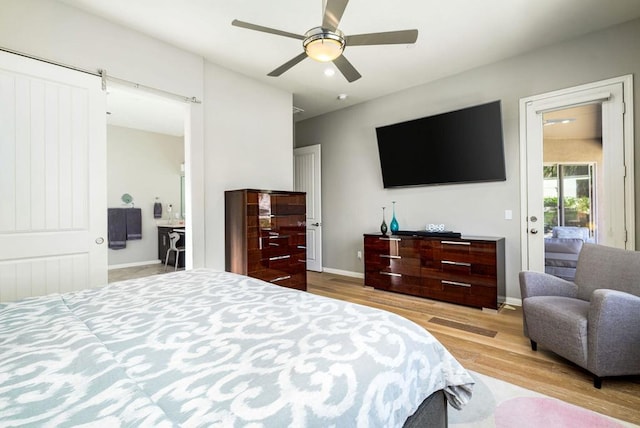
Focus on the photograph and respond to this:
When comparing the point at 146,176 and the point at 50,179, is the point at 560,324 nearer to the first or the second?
the point at 50,179

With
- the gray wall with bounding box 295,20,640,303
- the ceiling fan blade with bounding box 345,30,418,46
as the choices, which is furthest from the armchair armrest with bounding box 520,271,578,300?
the ceiling fan blade with bounding box 345,30,418,46

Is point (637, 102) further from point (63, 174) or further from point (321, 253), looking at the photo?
point (63, 174)

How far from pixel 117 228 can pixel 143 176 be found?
119 cm

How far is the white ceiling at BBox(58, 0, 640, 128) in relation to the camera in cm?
257

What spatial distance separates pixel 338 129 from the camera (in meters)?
5.28

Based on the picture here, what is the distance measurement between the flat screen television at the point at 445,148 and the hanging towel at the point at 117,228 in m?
5.10

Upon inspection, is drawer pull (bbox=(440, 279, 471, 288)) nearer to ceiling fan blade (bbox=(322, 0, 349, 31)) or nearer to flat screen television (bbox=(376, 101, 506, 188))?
flat screen television (bbox=(376, 101, 506, 188))

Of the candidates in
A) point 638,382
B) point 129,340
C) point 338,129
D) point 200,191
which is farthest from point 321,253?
point 129,340

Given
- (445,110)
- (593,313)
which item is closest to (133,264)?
(445,110)

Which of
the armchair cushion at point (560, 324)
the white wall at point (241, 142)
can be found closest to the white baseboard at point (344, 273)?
the white wall at point (241, 142)

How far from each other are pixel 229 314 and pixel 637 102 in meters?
4.02

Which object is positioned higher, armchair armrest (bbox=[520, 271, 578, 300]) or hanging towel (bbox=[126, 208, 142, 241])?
hanging towel (bbox=[126, 208, 142, 241])

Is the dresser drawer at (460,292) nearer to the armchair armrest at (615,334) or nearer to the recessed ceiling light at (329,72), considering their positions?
the armchair armrest at (615,334)

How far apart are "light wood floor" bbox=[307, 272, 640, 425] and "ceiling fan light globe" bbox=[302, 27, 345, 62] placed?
96.5 inches
